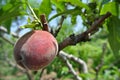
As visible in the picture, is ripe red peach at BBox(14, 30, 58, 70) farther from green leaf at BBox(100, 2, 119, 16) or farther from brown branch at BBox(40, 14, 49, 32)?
green leaf at BBox(100, 2, 119, 16)

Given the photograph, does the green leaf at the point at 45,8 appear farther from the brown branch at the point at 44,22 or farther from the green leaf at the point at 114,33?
the green leaf at the point at 114,33

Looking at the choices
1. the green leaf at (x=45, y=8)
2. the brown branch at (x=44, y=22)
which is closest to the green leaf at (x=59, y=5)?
the green leaf at (x=45, y=8)

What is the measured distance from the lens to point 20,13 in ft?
3.70

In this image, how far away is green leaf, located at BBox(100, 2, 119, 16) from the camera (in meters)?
1.05

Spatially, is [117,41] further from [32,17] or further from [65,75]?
[65,75]

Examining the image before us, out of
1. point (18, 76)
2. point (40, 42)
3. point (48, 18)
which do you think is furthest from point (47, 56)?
point (18, 76)

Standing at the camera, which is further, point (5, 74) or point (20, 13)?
point (5, 74)

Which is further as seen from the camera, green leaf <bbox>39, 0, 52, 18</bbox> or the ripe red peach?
green leaf <bbox>39, 0, 52, 18</bbox>

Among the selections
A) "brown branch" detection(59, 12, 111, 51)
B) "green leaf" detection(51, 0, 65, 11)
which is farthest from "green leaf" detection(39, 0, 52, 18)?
"brown branch" detection(59, 12, 111, 51)

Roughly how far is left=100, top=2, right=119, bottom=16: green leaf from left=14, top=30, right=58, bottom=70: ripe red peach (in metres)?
0.19

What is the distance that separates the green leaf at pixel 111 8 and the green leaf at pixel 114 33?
0.20 feet

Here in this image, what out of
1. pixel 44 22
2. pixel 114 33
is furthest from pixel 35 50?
pixel 114 33

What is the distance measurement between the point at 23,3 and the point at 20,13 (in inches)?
1.6

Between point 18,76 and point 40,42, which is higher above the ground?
point 40,42
